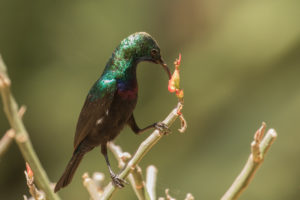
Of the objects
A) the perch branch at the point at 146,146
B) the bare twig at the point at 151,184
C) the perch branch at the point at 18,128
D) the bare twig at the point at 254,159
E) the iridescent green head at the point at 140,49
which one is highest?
the iridescent green head at the point at 140,49

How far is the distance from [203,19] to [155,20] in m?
0.22

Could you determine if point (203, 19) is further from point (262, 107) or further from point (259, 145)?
point (259, 145)

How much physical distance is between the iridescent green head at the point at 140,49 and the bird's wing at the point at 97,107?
0.24 ft

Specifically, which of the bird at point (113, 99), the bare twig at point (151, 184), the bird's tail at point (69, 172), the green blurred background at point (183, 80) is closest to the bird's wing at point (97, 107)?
the bird at point (113, 99)

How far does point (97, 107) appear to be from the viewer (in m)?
1.17

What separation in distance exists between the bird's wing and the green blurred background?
896 millimetres

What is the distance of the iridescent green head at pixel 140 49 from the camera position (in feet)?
3.54

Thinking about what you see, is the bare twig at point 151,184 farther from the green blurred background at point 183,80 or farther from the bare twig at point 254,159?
the green blurred background at point 183,80

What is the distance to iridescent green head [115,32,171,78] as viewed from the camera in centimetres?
108

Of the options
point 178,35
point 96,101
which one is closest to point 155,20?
point 178,35

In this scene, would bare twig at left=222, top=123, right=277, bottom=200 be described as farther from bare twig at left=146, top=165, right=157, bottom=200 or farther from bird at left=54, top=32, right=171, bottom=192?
bird at left=54, top=32, right=171, bottom=192

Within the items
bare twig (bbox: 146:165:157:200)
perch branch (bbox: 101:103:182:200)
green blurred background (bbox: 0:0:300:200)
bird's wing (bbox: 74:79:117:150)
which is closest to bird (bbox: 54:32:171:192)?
bird's wing (bbox: 74:79:117:150)

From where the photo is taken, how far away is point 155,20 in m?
2.26

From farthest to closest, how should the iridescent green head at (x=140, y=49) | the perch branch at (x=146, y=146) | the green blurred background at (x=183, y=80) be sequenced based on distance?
the green blurred background at (x=183, y=80) → the iridescent green head at (x=140, y=49) → the perch branch at (x=146, y=146)
